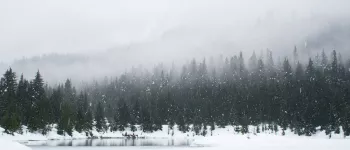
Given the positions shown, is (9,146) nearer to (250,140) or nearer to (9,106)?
(250,140)

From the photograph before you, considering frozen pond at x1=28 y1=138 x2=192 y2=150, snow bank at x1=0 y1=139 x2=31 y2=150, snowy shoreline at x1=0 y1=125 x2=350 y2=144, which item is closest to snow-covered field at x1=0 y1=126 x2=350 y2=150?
snowy shoreline at x1=0 y1=125 x2=350 y2=144

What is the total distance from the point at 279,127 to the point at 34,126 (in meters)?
91.5

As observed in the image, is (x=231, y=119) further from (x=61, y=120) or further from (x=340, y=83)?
(x=61, y=120)

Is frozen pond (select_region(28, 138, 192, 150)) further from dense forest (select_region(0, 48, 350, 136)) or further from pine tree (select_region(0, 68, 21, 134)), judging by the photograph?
dense forest (select_region(0, 48, 350, 136))


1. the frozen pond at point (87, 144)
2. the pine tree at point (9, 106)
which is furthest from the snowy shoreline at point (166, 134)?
the frozen pond at point (87, 144)

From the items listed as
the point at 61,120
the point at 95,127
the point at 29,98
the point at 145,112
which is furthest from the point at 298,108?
the point at 29,98

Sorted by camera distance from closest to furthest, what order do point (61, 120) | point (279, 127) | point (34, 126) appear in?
point (34, 126) → point (61, 120) → point (279, 127)

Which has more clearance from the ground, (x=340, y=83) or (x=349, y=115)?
(x=340, y=83)

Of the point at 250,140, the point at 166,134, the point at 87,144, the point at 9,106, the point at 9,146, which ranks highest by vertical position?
the point at 9,106

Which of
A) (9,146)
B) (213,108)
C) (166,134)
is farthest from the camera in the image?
(213,108)

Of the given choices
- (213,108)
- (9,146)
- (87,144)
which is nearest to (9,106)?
(87,144)

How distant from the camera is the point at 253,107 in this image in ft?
511

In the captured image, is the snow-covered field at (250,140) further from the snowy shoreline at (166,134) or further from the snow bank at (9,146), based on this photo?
the snow bank at (9,146)

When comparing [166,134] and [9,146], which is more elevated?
[9,146]
